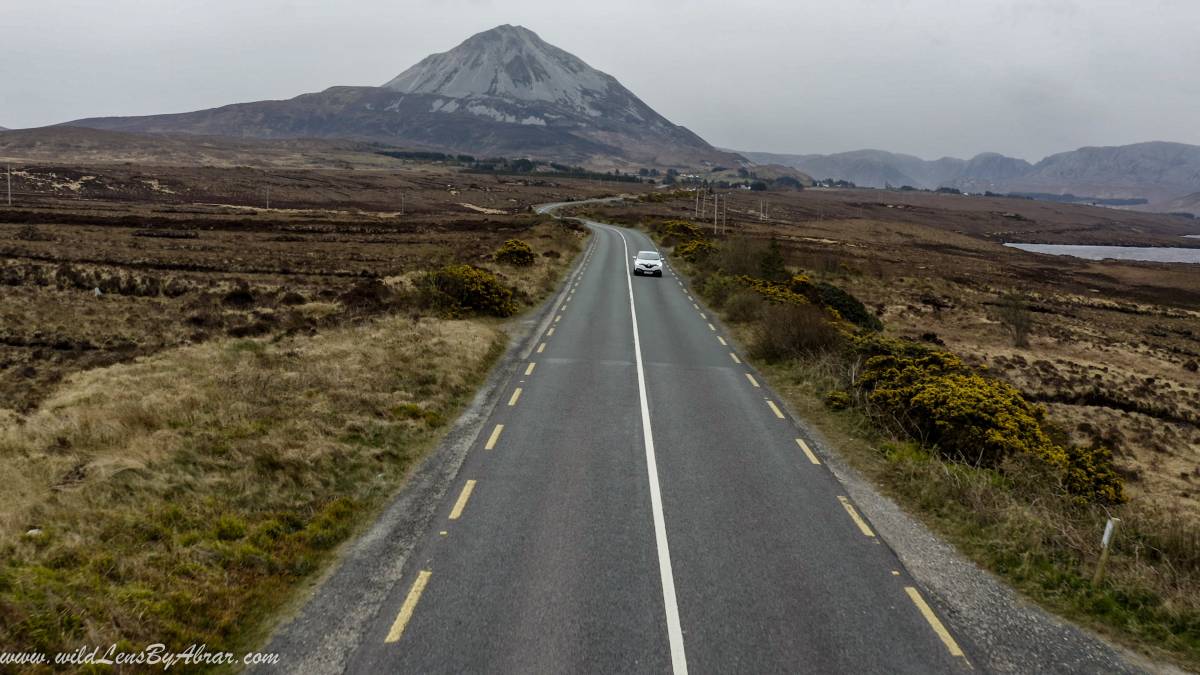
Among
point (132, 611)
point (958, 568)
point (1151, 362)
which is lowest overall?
point (1151, 362)

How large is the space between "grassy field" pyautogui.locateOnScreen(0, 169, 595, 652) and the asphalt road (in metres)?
1.64

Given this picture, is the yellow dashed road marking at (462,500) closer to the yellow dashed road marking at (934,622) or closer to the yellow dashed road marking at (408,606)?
the yellow dashed road marking at (408,606)

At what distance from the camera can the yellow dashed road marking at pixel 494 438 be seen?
40.8 feet

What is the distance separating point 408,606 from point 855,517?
22.1ft

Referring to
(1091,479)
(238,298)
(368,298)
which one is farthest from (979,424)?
(238,298)

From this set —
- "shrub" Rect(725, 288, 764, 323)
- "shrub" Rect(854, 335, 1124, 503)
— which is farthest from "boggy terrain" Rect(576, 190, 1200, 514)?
"shrub" Rect(725, 288, 764, 323)

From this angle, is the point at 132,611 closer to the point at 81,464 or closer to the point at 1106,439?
the point at 81,464

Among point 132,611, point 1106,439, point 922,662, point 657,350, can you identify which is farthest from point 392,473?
point 1106,439

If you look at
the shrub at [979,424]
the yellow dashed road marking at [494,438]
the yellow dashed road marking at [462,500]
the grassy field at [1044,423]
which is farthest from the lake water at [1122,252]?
the yellow dashed road marking at [462,500]

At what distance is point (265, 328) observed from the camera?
76.0 feet

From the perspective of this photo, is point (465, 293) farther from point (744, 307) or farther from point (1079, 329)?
point (1079, 329)

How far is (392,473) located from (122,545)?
390 centimetres

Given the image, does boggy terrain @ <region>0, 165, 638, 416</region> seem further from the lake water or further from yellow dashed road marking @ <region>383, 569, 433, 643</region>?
the lake water

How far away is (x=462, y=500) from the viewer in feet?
32.9
